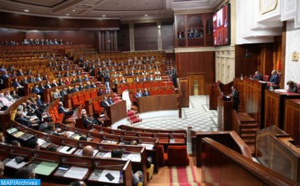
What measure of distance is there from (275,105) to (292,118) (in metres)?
0.76

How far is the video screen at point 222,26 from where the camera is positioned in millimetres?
10655

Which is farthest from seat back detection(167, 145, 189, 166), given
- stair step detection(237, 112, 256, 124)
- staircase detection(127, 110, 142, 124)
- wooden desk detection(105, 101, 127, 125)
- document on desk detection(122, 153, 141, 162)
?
staircase detection(127, 110, 142, 124)

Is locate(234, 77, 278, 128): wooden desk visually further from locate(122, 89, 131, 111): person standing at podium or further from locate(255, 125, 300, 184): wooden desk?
locate(122, 89, 131, 111): person standing at podium

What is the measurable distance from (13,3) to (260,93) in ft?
34.2

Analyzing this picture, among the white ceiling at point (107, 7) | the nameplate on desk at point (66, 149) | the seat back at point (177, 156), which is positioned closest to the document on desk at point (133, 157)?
the nameplate on desk at point (66, 149)

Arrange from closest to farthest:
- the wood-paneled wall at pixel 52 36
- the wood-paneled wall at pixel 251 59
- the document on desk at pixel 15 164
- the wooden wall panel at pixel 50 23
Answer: the document on desk at pixel 15 164 < the wood-paneled wall at pixel 251 59 < the wooden wall panel at pixel 50 23 < the wood-paneled wall at pixel 52 36

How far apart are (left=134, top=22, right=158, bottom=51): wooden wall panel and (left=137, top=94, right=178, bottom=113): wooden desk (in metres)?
8.04

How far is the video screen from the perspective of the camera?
419 inches

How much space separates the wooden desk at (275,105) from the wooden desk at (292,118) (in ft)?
0.48

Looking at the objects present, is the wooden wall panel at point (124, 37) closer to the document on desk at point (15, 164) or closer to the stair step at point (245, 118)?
the stair step at point (245, 118)

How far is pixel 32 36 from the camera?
15383 millimetres

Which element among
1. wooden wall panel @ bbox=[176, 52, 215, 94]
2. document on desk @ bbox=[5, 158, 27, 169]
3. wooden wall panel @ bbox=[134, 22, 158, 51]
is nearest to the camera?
document on desk @ bbox=[5, 158, 27, 169]

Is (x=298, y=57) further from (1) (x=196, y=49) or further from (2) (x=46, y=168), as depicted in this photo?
(1) (x=196, y=49)

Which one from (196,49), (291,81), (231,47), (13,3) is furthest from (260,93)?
(13,3)
